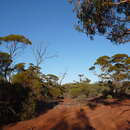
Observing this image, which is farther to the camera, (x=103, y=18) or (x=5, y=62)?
(x=5, y=62)

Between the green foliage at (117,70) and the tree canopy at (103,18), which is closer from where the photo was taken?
the tree canopy at (103,18)

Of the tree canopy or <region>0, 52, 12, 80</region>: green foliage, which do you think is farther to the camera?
<region>0, 52, 12, 80</region>: green foliage

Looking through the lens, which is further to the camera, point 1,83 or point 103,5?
point 1,83

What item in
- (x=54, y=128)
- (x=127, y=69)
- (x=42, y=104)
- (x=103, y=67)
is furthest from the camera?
(x=103, y=67)

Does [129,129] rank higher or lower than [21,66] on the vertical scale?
lower

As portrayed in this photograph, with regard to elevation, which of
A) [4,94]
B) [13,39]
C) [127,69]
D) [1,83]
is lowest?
[4,94]

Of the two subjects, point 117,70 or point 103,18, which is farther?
point 117,70

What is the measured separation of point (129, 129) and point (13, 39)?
13038 millimetres

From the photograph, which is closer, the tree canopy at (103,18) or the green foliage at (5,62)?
the tree canopy at (103,18)

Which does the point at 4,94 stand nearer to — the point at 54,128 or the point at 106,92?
the point at 54,128

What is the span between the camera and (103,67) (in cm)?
1594

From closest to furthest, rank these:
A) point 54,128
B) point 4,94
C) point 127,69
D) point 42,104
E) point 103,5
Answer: point 103,5 → point 54,128 → point 4,94 → point 42,104 → point 127,69

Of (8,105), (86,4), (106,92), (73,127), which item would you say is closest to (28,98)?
(8,105)

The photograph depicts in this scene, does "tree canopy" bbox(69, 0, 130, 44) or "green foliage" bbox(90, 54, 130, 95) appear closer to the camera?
"tree canopy" bbox(69, 0, 130, 44)
